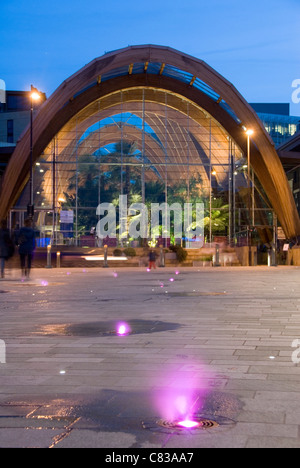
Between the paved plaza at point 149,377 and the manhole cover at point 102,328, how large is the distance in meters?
A: 0.01

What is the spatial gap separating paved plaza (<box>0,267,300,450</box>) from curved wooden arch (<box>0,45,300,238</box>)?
3945 centimetres

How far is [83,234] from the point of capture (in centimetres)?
5241

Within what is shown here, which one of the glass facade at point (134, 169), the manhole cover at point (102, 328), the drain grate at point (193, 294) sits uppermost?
the glass facade at point (134, 169)

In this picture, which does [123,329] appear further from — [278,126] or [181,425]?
[278,126]

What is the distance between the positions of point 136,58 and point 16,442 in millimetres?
49306

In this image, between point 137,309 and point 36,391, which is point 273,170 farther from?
point 36,391

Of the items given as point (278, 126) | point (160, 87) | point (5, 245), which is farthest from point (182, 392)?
point (278, 126)

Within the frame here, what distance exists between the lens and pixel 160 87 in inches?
2212

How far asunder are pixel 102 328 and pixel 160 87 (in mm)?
47870

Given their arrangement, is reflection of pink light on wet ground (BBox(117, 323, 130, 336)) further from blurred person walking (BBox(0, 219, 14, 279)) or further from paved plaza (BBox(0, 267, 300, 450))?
blurred person walking (BBox(0, 219, 14, 279))

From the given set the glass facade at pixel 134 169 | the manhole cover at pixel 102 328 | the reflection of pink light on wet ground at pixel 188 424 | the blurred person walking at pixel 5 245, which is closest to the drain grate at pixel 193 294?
the manhole cover at pixel 102 328

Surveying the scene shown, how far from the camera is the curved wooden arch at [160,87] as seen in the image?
1991 inches

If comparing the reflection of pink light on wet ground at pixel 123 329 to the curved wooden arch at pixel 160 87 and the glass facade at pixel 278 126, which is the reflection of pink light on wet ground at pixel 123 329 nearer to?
the curved wooden arch at pixel 160 87
